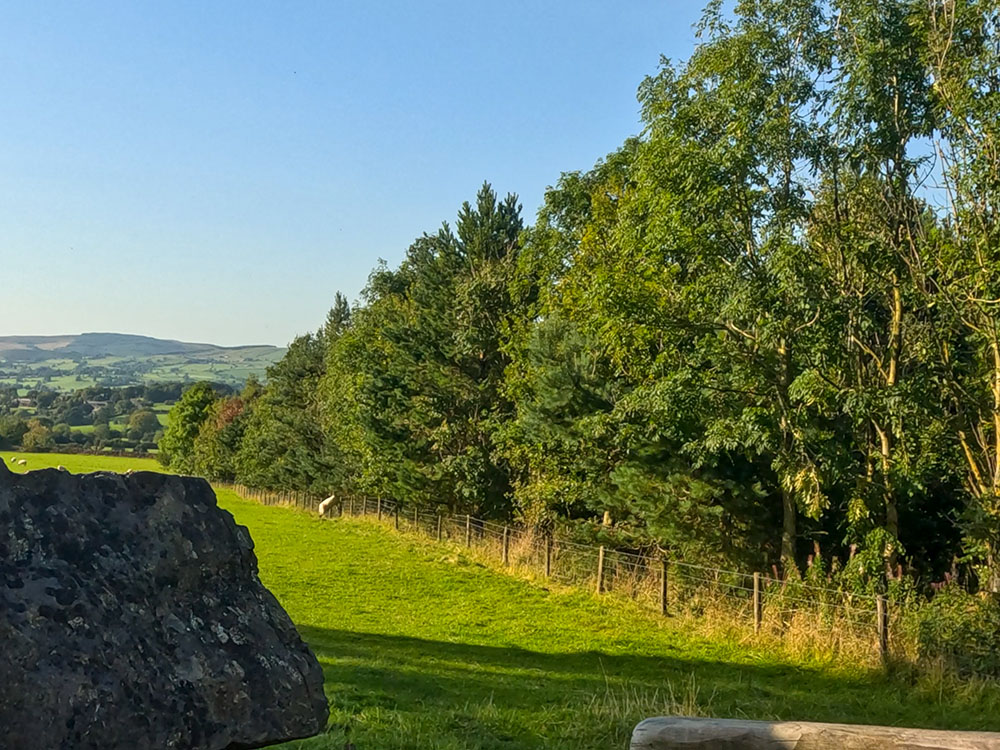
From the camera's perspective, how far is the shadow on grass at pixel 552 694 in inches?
333

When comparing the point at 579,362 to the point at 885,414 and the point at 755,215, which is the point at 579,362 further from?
the point at 885,414

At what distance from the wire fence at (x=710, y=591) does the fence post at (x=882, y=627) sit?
0.02m

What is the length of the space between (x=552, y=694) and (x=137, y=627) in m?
9.15

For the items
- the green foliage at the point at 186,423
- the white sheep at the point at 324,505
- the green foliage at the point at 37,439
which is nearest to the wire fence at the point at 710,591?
the white sheep at the point at 324,505

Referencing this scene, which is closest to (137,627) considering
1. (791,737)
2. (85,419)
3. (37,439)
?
(791,737)

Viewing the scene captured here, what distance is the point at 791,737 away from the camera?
275 centimetres

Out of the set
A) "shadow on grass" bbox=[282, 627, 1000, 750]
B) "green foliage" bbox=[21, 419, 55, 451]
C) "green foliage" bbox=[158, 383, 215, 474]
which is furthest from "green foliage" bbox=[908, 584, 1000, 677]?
"green foliage" bbox=[21, 419, 55, 451]

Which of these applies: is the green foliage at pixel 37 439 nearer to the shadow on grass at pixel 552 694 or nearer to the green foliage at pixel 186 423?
the green foliage at pixel 186 423

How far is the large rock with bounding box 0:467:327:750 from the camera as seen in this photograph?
2770 mm

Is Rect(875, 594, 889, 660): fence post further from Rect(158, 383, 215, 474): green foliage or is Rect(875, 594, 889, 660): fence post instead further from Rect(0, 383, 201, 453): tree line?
Rect(0, 383, 201, 453): tree line

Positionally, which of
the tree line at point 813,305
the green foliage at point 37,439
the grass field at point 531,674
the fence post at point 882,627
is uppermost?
the tree line at point 813,305

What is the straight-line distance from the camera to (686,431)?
61.3ft

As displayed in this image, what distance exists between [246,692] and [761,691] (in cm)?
1065

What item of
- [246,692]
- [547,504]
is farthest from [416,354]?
[246,692]
